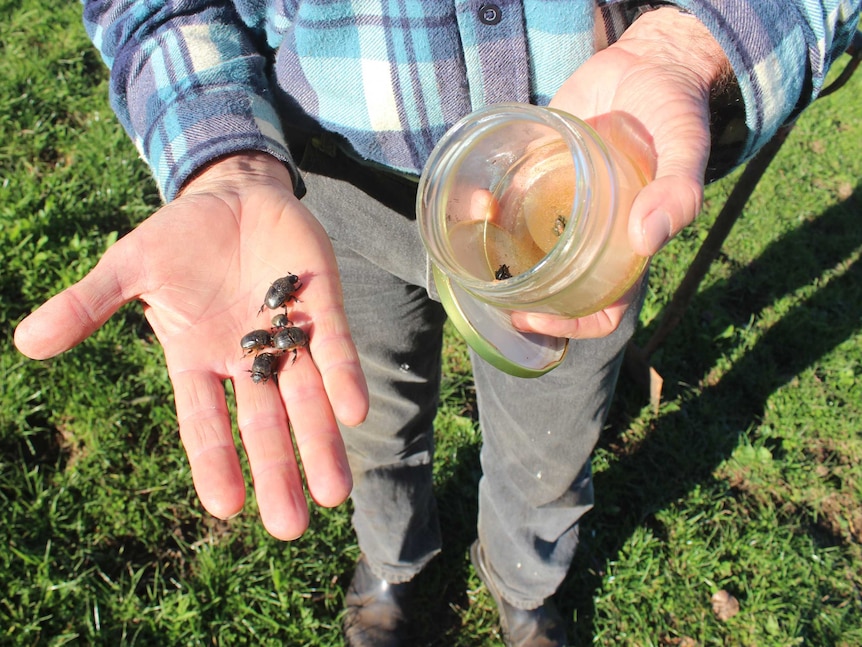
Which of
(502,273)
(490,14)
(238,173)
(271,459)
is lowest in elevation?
(271,459)

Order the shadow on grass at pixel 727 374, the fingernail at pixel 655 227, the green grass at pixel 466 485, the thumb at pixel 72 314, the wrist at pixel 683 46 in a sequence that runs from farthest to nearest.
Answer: the shadow on grass at pixel 727 374, the green grass at pixel 466 485, the wrist at pixel 683 46, the thumb at pixel 72 314, the fingernail at pixel 655 227

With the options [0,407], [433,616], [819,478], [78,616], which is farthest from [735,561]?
[0,407]

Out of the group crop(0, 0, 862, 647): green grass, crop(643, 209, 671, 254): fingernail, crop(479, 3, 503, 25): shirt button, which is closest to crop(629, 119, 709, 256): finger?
crop(643, 209, 671, 254): fingernail

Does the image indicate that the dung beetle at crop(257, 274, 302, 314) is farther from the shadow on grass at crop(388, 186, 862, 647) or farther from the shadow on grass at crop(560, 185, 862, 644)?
the shadow on grass at crop(560, 185, 862, 644)

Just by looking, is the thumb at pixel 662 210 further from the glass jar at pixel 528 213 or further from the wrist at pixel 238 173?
the wrist at pixel 238 173

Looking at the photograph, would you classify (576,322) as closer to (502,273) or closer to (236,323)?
(502,273)

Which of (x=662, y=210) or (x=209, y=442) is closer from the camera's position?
(x=662, y=210)

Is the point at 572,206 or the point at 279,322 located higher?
the point at 572,206

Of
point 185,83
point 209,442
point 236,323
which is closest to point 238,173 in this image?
point 185,83

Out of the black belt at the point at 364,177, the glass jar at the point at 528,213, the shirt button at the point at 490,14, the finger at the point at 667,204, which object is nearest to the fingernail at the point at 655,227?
the finger at the point at 667,204
